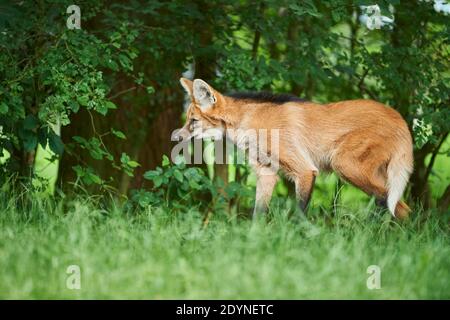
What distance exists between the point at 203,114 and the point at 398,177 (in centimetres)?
168

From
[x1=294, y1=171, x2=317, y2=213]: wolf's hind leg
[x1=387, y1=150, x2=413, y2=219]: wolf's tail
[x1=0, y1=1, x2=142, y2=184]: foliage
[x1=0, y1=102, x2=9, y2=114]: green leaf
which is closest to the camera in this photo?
[x1=0, y1=102, x2=9, y2=114]: green leaf

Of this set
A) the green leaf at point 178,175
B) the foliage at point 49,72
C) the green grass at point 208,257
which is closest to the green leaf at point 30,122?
the foliage at point 49,72

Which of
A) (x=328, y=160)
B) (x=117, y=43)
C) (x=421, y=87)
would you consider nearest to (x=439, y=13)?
(x=421, y=87)

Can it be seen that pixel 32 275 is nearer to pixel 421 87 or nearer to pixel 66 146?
pixel 66 146

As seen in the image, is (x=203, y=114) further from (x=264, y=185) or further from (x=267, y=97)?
(x=264, y=185)

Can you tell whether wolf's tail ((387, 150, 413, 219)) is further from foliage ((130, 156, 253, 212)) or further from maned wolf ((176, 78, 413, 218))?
foliage ((130, 156, 253, 212))

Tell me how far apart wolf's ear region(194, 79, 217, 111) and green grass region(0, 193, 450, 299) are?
135 cm

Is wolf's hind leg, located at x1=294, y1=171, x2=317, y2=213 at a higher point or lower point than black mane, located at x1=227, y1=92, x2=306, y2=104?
lower

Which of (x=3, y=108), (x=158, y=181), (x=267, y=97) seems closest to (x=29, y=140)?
(x=3, y=108)

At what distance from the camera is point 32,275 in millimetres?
3520

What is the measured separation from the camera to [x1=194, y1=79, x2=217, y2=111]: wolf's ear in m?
5.73

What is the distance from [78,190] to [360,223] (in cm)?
280

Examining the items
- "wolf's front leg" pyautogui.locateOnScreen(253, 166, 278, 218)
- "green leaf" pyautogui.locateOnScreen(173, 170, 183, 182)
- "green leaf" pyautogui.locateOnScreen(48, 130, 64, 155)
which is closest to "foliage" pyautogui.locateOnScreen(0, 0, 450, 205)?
"green leaf" pyautogui.locateOnScreen(48, 130, 64, 155)
